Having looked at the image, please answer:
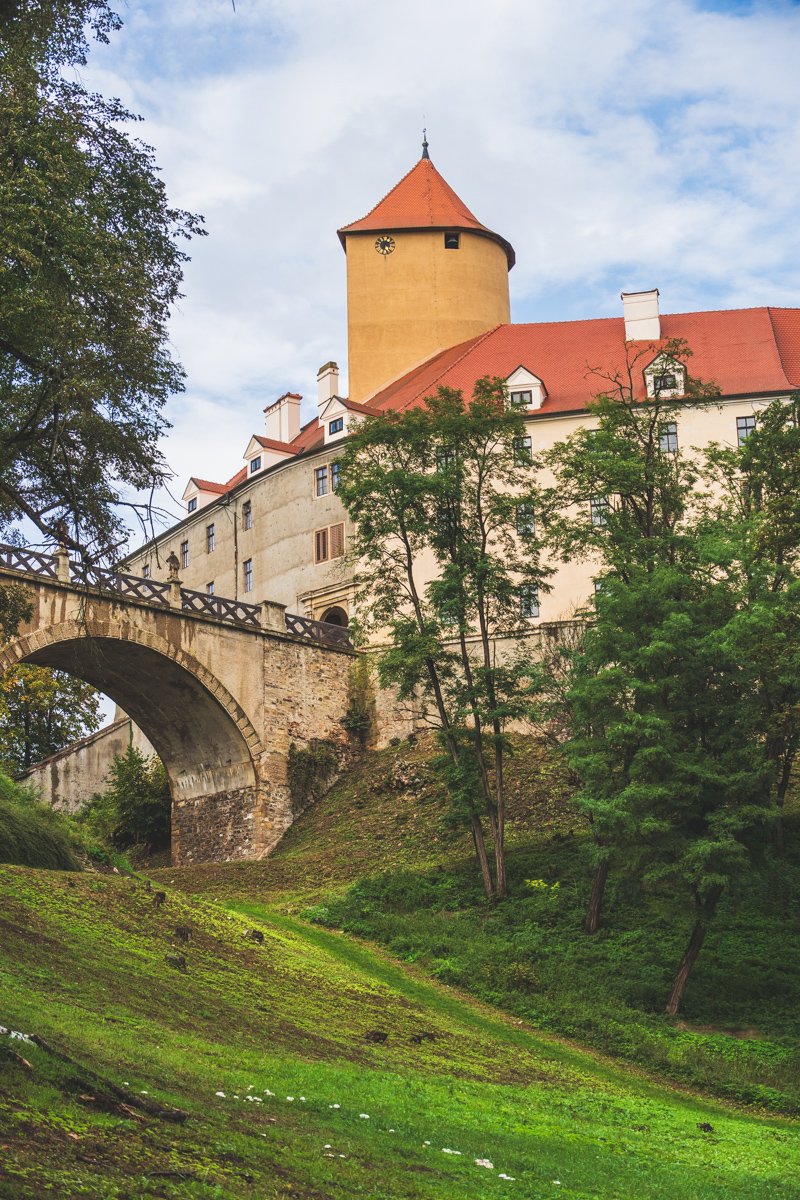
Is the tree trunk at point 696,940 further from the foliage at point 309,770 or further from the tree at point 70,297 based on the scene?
the foliage at point 309,770

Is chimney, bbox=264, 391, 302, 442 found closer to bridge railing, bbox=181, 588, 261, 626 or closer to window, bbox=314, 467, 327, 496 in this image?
window, bbox=314, 467, 327, 496

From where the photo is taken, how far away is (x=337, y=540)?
2019 inches

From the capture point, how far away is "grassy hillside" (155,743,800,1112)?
2394 cm

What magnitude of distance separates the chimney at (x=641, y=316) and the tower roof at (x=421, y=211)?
771cm

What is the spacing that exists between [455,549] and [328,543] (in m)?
18.4

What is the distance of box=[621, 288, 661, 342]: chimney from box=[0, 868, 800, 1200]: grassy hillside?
106ft

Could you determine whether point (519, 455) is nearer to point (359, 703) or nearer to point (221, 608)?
point (221, 608)

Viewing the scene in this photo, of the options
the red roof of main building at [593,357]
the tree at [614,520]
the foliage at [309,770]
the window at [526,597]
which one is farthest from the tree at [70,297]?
the red roof of main building at [593,357]

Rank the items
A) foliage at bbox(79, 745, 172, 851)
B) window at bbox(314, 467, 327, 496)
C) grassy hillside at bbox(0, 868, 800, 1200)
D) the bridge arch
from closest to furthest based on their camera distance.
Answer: grassy hillside at bbox(0, 868, 800, 1200) → the bridge arch → foliage at bbox(79, 745, 172, 851) → window at bbox(314, 467, 327, 496)

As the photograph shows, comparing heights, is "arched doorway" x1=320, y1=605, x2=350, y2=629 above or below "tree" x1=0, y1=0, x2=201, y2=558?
above

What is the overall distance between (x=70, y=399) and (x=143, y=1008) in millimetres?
7141

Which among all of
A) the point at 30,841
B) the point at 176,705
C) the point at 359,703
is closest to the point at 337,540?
the point at 359,703

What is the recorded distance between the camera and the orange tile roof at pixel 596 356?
48969 mm

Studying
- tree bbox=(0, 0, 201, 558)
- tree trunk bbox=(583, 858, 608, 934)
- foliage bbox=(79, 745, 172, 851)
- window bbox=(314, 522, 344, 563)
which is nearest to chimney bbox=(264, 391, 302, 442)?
window bbox=(314, 522, 344, 563)
